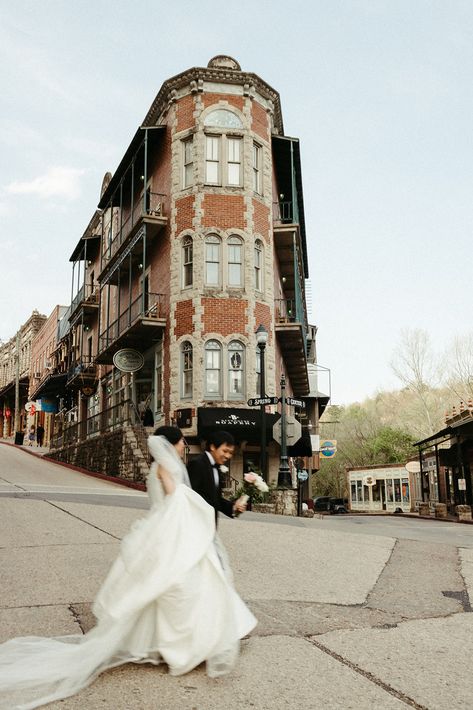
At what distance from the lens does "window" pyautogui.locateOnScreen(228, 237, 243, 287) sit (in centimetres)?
2445

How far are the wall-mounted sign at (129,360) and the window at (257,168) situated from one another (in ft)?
26.1

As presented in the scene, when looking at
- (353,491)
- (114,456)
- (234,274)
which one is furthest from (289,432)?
(353,491)

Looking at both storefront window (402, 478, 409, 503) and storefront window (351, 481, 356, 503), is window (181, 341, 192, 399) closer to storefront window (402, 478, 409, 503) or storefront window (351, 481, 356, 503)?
storefront window (402, 478, 409, 503)

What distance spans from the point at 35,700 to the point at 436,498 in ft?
123

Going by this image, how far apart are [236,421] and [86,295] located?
857 inches

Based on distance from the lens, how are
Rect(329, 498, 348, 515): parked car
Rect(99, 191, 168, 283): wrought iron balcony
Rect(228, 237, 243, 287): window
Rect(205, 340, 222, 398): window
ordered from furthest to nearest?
Rect(329, 498, 348, 515): parked car
Rect(99, 191, 168, 283): wrought iron balcony
Rect(228, 237, 243, 287): window
Rect(205, 340, 222, 398): window

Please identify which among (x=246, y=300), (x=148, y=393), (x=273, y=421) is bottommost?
(x=273, y=421)

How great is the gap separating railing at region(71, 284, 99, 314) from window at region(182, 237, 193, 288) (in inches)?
554

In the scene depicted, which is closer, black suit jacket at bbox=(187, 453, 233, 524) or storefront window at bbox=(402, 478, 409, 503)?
black suit jacket at bbox=(187, 453, 233, 524)

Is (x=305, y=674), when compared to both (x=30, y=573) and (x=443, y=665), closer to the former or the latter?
(x=443, y=665)

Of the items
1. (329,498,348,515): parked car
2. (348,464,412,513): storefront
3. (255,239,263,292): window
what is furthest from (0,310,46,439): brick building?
(255,239,263,292): window

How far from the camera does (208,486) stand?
16.9 ft

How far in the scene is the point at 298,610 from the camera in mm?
6117

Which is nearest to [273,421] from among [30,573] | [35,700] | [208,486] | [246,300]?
[246,300]
